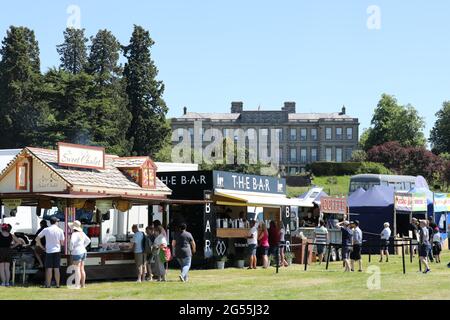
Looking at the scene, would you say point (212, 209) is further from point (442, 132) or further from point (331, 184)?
point (442, 132)

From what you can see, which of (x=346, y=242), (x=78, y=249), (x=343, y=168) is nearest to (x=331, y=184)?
(x=343, y=168)

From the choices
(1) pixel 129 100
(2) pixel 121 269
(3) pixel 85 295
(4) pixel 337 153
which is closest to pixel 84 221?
(2) pixel 121 269

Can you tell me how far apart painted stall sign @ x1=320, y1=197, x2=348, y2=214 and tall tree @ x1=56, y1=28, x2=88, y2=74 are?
2418 inches

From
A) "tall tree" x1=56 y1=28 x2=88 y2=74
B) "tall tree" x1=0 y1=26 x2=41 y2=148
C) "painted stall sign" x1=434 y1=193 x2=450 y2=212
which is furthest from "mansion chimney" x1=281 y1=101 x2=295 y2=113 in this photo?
"painted stall sign" x1=434 y1=193 x2=450 y2=212

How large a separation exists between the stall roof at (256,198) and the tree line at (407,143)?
67905mm

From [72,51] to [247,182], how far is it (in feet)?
220

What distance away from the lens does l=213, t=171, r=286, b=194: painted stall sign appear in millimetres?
28172

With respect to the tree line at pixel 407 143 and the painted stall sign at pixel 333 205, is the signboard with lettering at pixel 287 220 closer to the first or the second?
the painted stall sign at pixel 333 205

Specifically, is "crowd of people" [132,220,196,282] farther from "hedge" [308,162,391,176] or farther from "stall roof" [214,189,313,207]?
"hedge" [308,162,391,176]

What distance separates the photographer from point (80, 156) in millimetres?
23297

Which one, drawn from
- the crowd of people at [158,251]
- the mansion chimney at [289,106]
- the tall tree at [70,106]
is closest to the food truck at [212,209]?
the crowd of people at [158,251]

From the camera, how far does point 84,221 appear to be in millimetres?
25719
